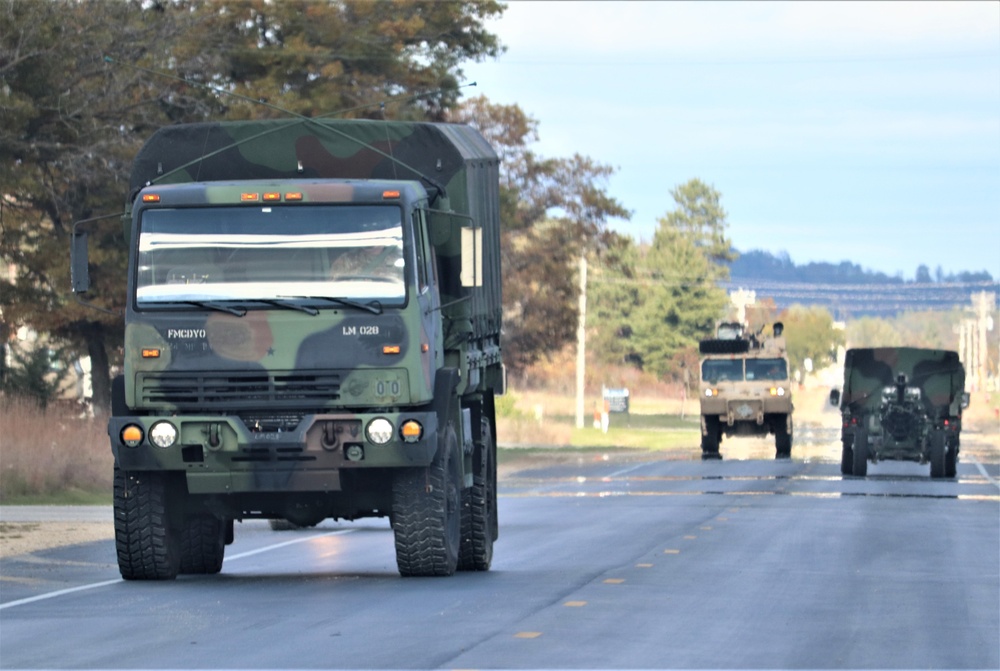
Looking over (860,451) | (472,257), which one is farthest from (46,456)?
(860,451)

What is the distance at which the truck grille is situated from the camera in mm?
14023

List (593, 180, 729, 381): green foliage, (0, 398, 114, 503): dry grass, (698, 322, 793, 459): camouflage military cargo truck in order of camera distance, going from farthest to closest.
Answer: (593, 180, 729, 381): green foliage < (698, 322, 793, 459): camouflage military cargo truck < (0, 398, 114, 503): dry grass

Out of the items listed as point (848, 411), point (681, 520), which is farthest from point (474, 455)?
point (848, 411)

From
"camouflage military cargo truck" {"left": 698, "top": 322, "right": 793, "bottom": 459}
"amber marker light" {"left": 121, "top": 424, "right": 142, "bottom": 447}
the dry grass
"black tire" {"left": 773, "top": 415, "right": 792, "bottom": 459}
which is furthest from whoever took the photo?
"black tire" {"left": 773, "top": 415, "right": 792, "bottom": 459}

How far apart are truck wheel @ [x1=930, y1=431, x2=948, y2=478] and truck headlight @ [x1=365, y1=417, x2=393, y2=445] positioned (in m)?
24.4

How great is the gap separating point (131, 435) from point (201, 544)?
2.08 meters

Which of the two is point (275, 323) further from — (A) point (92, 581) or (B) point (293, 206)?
(A) point (92, 581)

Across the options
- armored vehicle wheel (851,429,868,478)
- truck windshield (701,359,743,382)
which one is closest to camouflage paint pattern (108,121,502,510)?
armored vehicle wheel (851,429,868,478)

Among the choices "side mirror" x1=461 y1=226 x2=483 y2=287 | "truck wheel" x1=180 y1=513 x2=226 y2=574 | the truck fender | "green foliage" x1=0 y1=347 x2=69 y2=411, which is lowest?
"truck wheel" x1=180 y1=513 x2=226 y2=574

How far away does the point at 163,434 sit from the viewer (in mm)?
14062

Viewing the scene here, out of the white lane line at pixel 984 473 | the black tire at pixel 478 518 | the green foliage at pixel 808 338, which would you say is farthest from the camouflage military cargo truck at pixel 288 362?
the green foliage at pixel 808 338

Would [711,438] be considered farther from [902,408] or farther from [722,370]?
[902,408]

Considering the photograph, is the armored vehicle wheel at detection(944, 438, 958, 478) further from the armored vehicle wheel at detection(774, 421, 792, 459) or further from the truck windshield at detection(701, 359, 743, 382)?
the truck windshield at detection(701, 359, 743, 382)

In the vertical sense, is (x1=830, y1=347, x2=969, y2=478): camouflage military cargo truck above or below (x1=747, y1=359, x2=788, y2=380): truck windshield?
below
